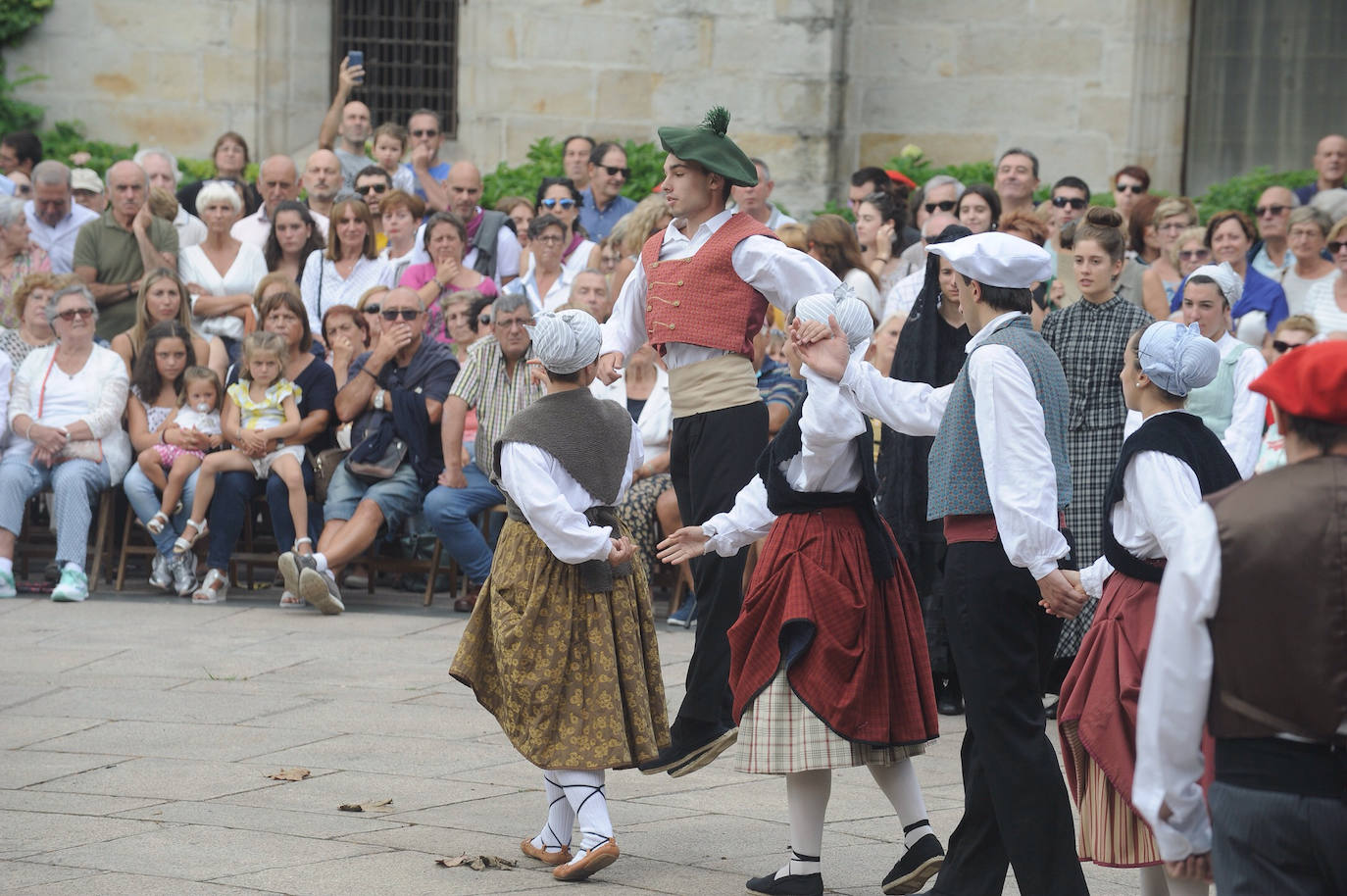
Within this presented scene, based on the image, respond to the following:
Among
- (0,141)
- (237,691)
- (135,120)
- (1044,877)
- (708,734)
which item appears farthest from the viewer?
(135,120)

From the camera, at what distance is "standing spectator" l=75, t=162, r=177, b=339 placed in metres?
11.1

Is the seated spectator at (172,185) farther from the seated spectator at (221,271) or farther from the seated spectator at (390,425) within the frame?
the seated spectator at (390,425)

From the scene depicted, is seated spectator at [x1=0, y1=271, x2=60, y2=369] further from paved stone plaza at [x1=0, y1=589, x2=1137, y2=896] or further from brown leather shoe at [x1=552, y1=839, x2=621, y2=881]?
brown leather shoe at [x1=552, y1=839, x2=621, y2=881]

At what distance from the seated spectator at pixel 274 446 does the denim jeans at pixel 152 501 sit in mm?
151

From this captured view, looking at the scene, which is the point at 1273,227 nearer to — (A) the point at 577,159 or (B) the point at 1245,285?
(B) the point at 1245,285

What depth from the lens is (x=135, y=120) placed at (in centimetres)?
1558

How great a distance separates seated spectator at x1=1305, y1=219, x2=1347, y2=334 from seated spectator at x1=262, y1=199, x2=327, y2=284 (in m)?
5.86

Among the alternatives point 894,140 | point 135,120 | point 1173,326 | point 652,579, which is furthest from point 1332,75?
point 1173,326

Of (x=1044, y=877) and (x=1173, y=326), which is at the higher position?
(x=1173, y=326)

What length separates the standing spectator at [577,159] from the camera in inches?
497

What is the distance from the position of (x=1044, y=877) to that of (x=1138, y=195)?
7829 mm

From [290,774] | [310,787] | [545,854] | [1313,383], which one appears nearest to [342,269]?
[290,774]

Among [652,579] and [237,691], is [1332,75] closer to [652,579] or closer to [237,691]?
[652,579]

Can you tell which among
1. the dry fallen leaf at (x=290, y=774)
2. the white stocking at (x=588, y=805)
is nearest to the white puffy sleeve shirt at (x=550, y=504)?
the white stocking at (x=588, y=805)
